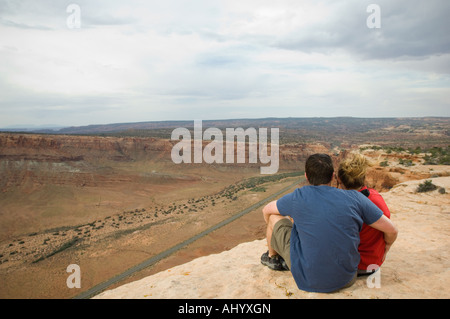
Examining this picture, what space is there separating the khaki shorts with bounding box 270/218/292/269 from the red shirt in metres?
0.81

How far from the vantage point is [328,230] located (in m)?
2.39

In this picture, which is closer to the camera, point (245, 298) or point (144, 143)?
point (245, 298)

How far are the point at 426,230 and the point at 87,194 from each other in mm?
33507

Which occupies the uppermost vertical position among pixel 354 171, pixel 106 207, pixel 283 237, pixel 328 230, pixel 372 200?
pixel 354 171

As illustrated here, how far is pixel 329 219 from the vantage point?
7.83ft

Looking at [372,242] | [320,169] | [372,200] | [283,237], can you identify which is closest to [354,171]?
[372,200]

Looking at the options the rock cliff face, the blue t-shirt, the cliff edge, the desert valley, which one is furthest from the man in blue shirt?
the rock cliff face

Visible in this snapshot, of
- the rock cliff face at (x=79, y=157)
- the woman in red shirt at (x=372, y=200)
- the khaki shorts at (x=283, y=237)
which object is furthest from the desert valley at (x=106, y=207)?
the khaki shorts at (x=283, y=237)

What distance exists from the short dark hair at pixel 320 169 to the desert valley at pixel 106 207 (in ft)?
19.4

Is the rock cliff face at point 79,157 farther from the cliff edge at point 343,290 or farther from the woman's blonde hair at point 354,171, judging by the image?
the woman's blonde hair at point 354,171

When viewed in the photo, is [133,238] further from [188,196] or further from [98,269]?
[188,196]

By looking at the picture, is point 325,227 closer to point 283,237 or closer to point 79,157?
point 283,237

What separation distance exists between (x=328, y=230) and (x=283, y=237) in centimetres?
72
